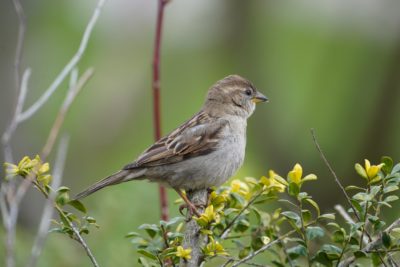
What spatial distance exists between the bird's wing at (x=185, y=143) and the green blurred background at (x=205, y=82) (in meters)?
0.51

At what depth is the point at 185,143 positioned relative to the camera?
15.6 feet

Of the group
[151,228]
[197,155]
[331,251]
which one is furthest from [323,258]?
[197,155]

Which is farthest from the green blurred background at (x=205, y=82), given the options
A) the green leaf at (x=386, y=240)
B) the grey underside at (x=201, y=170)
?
the green leaf at (x=386, y=240)

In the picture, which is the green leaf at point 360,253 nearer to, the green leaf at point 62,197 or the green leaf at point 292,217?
the green leaf at point 292,217

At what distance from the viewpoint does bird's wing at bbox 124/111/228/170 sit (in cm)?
457

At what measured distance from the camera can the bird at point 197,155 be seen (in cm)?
446

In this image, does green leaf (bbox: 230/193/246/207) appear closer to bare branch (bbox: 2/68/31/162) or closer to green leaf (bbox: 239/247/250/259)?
green leaf (bbox: 239/247/250/259)

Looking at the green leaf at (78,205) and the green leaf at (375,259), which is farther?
the green leaf at (78,205)

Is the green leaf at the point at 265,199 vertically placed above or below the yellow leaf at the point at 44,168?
below

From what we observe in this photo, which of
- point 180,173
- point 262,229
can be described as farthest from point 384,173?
point 180,173

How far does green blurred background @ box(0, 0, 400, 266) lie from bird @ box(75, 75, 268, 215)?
49cm

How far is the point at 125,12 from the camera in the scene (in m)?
8.61

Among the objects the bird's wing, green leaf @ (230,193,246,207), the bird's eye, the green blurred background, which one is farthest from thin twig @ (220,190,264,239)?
the bird's eye

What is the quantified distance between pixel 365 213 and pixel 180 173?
192 cm
